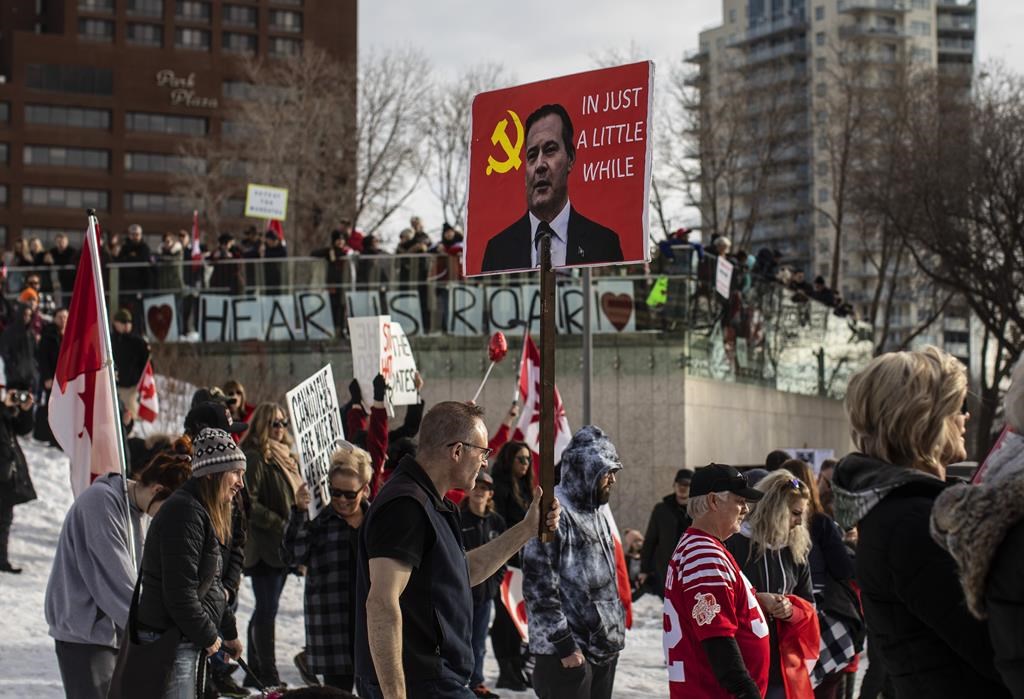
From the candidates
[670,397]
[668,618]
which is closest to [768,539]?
[668,618]

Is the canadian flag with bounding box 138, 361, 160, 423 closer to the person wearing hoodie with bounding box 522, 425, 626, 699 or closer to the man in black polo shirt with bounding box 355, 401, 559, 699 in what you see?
the person wearing hoodie with bounding box 522, 425, 626, 699

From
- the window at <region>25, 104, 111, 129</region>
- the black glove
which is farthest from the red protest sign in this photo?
the window at <region>25, 104, 111, 129</region>

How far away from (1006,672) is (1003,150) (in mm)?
36326

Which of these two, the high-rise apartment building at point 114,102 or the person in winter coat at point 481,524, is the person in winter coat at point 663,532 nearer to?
the person in winter coat at point 481,524

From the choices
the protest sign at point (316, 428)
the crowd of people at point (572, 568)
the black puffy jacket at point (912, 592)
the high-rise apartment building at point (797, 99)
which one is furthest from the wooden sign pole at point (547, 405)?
the high-rise apartment building at point (797, 99)

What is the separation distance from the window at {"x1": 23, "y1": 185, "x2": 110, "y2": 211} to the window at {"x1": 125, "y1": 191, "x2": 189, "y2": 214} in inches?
56.8

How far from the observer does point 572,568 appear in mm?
7590

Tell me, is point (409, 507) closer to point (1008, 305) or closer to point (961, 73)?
point (1008, 305)

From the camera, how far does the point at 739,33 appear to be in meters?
127

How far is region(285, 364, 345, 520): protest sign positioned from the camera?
9.93 m

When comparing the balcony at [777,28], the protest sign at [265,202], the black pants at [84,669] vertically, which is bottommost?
the black pants at [84,669]

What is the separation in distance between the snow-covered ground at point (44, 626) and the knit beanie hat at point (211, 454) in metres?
4.83

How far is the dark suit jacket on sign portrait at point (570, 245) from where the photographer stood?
6828mm

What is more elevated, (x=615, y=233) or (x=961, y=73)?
(x=961, y=73)
